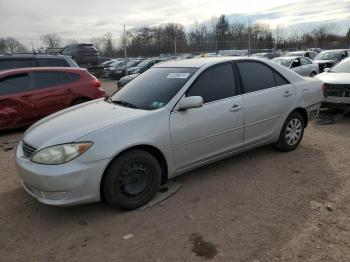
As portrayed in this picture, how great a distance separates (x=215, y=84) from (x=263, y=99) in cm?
86

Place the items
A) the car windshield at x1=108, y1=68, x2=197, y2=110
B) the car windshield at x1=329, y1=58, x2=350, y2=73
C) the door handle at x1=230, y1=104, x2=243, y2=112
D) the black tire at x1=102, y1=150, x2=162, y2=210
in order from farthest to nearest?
the car windshield at x1=329, y1=58, x2=350, y2=73 < the door handle at x1=230, y1=104, x2=243, y2=112 < the car windshield at x1=108, y1=68, x2=197, y2=110 < the black tire at x1=102, y1=150, x2=162, y2=210

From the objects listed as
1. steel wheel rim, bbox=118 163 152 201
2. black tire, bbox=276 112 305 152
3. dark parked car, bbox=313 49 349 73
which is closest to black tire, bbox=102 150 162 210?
steel wheel rim, bbox=118 163 152 201

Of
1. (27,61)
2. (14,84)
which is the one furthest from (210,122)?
(27,61)

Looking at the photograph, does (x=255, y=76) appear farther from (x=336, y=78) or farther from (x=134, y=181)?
(x=336, y=78)

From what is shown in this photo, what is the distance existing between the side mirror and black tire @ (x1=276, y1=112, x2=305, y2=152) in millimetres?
1961

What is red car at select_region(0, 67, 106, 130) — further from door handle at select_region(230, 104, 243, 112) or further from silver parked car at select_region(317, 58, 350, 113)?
silver parked car at select_region(317, 58, 350, 113)

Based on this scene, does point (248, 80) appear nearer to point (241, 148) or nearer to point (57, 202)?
point (241, 148)

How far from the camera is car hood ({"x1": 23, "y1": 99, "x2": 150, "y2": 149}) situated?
382cm

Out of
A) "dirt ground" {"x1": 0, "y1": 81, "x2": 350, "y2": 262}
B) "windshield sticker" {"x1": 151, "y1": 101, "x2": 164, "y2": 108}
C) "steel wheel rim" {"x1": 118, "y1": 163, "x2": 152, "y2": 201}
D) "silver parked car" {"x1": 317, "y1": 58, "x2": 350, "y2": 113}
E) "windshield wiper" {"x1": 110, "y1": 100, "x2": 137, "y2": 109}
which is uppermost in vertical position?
"windshield sticker" {"x1": 151, "y1": 101, "x2": 164, "y2": 108}

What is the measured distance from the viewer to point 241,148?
5070mm

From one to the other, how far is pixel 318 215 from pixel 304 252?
0.73 metres

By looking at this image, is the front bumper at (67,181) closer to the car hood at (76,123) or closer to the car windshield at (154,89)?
the car hood at (76,123)

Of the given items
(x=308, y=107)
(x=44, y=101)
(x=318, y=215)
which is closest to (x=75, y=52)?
(x=44, y=101)

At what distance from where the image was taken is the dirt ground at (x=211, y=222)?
3246 mm
